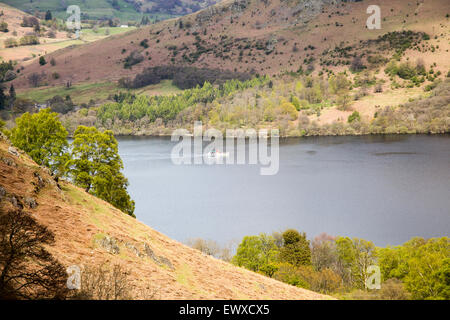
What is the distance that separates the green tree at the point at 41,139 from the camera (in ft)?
86.1

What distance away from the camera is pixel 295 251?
3328 centimetres

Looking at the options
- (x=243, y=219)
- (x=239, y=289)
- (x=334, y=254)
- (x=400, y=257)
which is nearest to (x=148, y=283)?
(x=239, y=289)

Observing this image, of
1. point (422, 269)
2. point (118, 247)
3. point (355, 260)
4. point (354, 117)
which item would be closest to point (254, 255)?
point (355, 260)

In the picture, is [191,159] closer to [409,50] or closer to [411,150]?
[411,150]

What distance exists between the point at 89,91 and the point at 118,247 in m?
177

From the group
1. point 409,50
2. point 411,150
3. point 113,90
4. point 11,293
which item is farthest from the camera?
point 113,90

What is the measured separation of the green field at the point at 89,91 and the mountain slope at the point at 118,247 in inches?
6073

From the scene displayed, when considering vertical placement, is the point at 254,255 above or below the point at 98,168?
below

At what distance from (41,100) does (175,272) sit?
16610cm

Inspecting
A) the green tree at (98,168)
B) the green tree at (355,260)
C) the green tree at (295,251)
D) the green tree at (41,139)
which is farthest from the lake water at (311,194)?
the green tree at (41,139)

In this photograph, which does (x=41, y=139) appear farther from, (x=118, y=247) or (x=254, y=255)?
(x=254, y=255)

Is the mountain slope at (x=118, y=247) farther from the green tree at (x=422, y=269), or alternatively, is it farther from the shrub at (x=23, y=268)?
the green tree at (x=422, y=269)

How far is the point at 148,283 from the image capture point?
12188 millimetres

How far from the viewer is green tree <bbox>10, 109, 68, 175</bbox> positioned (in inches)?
1033
